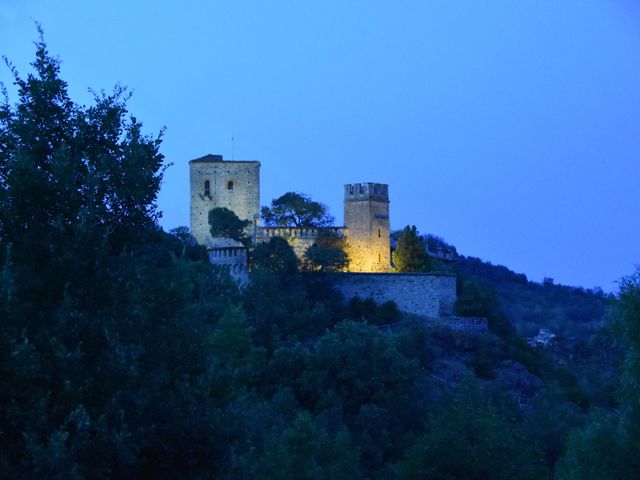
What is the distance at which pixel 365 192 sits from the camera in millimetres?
48938

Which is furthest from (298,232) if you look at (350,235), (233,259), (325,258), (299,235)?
(233,259)

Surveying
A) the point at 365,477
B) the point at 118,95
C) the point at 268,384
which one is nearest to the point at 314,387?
the point at 268,384

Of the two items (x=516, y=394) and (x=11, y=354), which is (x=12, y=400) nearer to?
(x=11, y=354)

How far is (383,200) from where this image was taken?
49281mm

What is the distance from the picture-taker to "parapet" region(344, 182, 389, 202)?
4891 cm

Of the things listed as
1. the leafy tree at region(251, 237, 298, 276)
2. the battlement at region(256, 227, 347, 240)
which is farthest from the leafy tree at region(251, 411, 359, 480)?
the battlement at region(256, 227, 347, 240)

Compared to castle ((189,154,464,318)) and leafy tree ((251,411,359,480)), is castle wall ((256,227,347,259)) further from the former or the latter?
leafy tree ((251,411,359,480))

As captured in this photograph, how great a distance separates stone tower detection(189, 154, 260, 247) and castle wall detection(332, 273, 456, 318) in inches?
273

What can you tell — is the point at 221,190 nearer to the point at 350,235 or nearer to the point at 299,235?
the point at 299,235

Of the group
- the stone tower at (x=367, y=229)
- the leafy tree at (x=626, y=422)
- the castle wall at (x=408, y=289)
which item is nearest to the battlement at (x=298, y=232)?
the stone tower at (x=367, y=229)

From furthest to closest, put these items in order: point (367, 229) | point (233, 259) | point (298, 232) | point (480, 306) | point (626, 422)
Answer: point (298, 232) < point (367, 229) < point (233, 259) < point (480, 306) < point (626, 422)

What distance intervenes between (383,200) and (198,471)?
37230 mm

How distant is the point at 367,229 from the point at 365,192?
156 cm

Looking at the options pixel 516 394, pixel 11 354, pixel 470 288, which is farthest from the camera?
pixel 470 288
